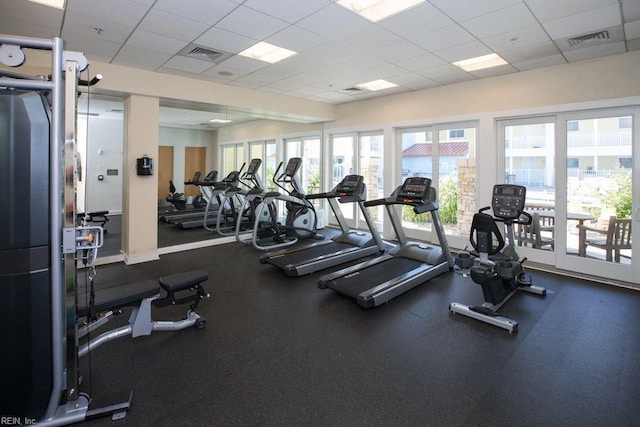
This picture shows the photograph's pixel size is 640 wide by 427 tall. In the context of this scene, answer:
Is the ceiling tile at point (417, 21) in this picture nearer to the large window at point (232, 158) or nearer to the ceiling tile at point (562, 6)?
the ceiling tile at point (562, 6)

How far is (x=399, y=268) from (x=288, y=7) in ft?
10.4

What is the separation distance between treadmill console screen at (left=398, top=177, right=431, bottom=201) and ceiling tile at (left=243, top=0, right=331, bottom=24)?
2.32 metres

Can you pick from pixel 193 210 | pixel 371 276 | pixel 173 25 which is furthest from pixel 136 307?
pixel 193 210

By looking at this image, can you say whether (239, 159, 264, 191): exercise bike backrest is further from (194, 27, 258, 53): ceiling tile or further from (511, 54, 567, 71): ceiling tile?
(511, 54, 567, 71): ceiling tile

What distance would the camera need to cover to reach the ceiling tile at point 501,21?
3.21 metres

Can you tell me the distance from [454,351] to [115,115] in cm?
582

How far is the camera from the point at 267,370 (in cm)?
243

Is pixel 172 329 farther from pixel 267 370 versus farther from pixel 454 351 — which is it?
pixel 454 351

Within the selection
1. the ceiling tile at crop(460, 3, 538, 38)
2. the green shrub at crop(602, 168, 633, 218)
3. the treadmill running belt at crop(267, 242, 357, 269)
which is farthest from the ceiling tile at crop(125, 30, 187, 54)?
the green shrub at crop(602, 168, 633, 218)

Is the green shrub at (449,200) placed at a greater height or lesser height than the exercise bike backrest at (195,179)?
lesser

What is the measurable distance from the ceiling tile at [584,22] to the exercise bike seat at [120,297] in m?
4.46

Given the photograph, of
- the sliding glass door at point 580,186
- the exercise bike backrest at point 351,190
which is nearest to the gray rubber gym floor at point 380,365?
the sliding glass door at point 580,186

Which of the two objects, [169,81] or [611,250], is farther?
[169,81]

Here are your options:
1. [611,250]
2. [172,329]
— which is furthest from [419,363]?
[611,250]
